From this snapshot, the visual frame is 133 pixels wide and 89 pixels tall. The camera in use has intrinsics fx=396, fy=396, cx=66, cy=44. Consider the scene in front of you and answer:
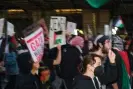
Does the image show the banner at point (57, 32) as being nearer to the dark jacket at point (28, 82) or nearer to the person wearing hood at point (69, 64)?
the person wearing hood at point (69, 64)

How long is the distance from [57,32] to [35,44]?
5.90 ft

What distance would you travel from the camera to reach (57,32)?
8648mm

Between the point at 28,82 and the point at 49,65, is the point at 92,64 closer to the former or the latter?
the point at 28,82

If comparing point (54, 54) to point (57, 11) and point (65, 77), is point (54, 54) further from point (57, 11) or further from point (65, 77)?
point (57, 11)

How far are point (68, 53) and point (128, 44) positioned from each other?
1.30 m

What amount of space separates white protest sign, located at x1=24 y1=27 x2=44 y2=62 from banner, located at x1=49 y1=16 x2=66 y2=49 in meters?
1.21

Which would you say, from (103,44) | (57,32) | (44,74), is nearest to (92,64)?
(103,44)

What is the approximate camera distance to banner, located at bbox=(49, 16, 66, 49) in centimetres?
838

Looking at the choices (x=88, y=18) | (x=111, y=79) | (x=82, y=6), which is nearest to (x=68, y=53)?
(x=111, y=79)

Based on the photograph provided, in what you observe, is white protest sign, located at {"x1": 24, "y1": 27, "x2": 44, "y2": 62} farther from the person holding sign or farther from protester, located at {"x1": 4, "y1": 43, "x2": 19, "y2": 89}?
protester, located at {"x1": 4, "y1": 43, "x2": 19, "y2": 89}

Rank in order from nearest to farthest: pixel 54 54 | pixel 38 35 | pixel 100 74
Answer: pixel 100 74 → pixel 38 35 → pixel 54 54

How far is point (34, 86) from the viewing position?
611 centimetres

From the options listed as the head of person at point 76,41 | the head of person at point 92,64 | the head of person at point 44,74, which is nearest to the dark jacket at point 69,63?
the head of person at point 76,41

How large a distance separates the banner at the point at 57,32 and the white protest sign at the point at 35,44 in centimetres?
121
